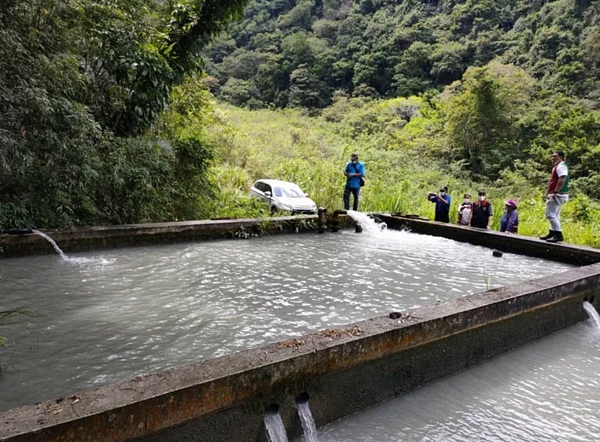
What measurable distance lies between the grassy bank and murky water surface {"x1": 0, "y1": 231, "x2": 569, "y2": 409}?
11.6ft

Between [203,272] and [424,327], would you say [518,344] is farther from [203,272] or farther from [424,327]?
[203,272]

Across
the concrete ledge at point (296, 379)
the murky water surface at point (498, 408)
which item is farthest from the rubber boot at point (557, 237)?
the murky water surface at point (498, 408)

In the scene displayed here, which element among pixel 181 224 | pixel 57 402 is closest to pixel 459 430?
pixel 57 402

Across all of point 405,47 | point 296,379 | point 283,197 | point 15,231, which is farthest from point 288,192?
point 405,47

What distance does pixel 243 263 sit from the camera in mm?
6773

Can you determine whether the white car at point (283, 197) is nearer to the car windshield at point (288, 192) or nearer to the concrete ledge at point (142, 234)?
the car windshield at point (288, 192)

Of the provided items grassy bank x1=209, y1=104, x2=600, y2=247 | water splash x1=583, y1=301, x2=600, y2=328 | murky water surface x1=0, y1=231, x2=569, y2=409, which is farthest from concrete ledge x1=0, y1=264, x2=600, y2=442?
grassy bank x1=209, y1=104, x2=600, y2=247

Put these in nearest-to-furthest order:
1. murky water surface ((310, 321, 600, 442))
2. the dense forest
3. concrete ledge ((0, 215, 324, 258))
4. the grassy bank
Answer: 1. murky water surface ((310, 321, 600, 442))
2. concrete ledge ((0, 215, 324, 258))
3. the grassy bank
4. the dense forest

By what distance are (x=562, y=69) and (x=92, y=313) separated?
3369 centimetres

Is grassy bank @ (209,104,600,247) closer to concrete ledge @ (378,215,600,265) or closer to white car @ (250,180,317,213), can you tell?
white car @ (250,180,317,213)

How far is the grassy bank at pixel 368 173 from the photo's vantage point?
1218cm

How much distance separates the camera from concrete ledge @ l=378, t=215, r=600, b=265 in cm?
740

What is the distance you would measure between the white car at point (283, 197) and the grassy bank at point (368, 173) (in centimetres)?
67

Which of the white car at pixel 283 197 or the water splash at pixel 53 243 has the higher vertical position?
the white car at pixel 283 197
